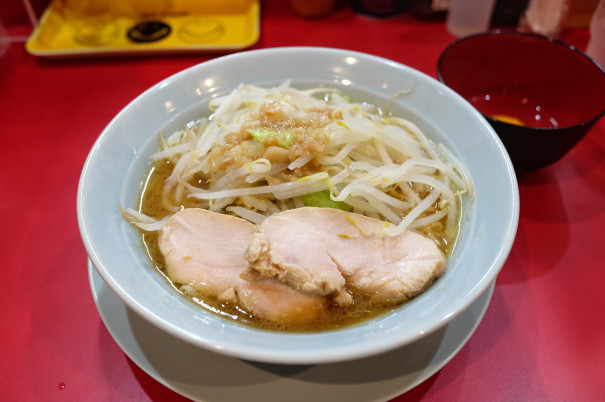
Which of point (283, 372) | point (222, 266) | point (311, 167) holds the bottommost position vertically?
point (283, 372)

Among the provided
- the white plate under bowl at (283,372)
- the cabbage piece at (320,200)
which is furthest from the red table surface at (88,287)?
the cabbage piece at (320,200)

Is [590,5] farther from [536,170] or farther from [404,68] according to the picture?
[404,68]

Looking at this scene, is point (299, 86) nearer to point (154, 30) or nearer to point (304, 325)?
point (304, 325)

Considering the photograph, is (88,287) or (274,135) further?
(88,287)

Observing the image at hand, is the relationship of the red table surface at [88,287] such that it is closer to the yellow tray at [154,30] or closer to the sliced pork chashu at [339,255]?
the yellow tray at [154,30]

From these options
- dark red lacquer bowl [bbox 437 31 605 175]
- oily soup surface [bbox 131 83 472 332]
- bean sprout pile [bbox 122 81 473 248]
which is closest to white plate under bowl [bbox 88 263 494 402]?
oily soup surface [bbox 131 83 472 332]

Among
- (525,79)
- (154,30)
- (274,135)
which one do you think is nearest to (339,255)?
(274,135)

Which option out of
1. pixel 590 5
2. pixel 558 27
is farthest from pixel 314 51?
pixel 590 5
